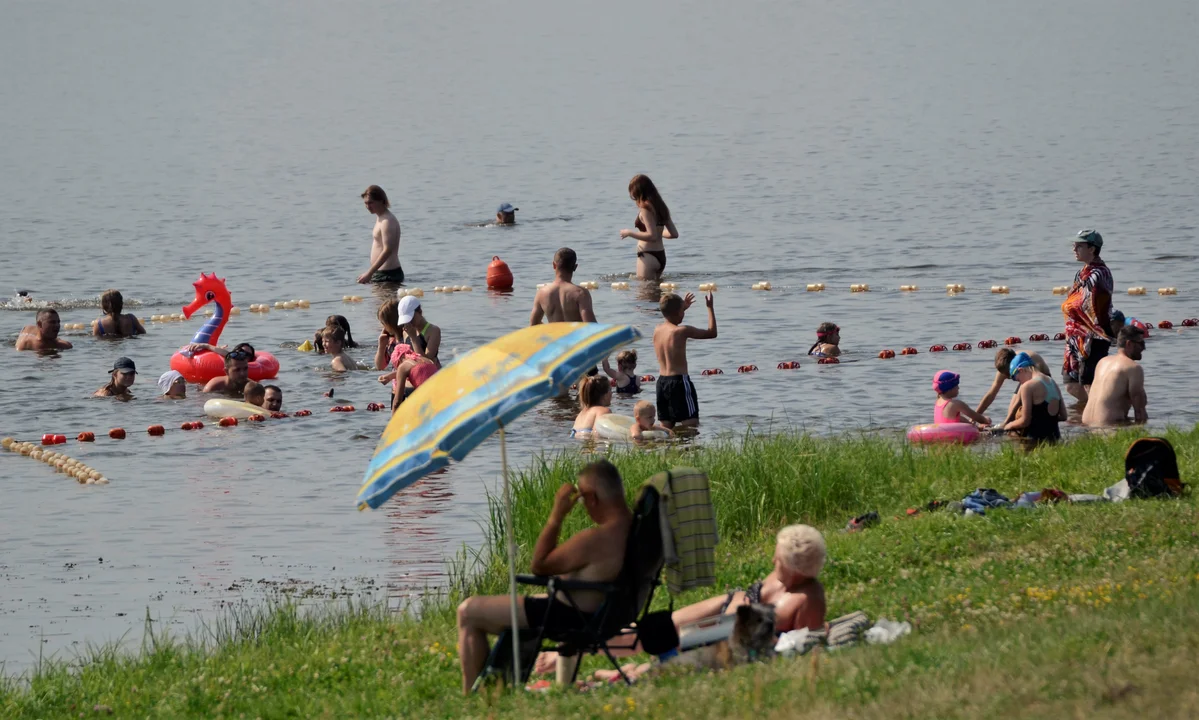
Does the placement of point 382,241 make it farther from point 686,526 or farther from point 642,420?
point 686,526

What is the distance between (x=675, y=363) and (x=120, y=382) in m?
7.32

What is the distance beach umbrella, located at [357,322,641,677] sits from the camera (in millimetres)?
7285

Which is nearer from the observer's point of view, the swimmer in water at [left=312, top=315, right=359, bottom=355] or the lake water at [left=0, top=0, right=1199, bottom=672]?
the lake water at [left=0, top=0, right=1199, bottom=672]

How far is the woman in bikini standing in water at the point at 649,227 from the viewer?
912 inches

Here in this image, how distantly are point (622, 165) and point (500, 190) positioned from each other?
7.21 metres

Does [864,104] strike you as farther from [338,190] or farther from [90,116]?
[90,116]

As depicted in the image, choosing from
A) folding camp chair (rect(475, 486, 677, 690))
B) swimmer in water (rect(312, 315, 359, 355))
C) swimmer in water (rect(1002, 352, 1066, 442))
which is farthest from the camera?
swimmer in water (rect(312, 315, 359, 355))

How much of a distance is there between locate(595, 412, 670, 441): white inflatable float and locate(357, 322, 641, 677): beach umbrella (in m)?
7.07

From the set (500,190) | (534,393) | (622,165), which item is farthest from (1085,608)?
(622,165)

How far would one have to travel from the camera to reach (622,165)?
53.8 meters

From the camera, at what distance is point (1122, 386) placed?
14781 millimetres

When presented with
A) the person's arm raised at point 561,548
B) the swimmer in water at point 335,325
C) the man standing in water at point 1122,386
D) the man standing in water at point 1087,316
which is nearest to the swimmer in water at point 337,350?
the swimmer in water at point 335,325

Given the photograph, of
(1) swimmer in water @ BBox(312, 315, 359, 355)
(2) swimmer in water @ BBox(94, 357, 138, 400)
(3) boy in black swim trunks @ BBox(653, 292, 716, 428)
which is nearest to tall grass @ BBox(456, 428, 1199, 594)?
(3) boy in black swim trunks @ BBox(653, 292, 716, 428)

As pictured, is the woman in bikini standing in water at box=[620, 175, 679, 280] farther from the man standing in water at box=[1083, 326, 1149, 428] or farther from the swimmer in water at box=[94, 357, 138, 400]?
the man standing in water at box=[1083, 326, 1149, 428]
